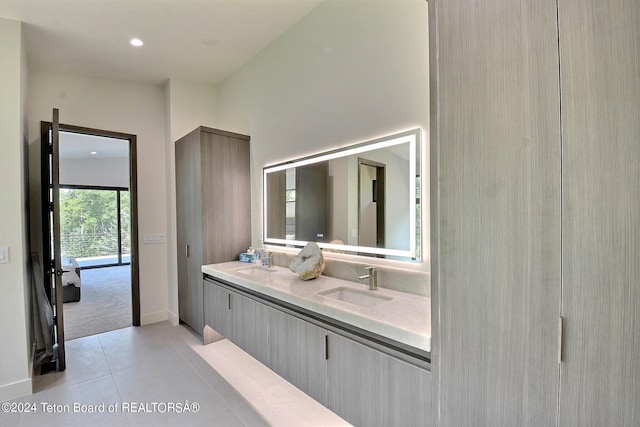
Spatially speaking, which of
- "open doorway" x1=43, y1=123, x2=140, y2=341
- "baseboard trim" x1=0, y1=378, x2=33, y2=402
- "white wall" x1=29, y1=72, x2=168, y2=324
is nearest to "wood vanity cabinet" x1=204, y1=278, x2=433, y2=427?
"baseboard trim" x1=0, y1=378, x2=33, y2=402

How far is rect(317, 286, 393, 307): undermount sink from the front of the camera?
76.7 inches

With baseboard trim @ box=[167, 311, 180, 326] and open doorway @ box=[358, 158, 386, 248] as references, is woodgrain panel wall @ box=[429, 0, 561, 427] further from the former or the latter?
baseboard trim @ box=[167, 311, 180, 326]

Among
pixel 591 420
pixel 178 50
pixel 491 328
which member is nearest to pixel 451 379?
pixel 491 328

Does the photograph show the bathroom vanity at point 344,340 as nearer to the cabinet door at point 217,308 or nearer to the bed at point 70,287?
the cabinet door at point 217,308

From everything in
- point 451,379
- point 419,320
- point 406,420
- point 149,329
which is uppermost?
point 419,320

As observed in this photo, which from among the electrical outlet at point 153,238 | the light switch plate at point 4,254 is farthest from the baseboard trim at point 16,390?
the electrical outlet at point 153,238

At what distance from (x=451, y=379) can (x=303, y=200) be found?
2.00 metres

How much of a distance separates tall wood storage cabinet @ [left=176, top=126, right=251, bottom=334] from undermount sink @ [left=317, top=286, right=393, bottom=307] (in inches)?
65.1

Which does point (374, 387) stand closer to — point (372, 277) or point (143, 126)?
point (372, 277)

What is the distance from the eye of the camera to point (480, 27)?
1.04 meters

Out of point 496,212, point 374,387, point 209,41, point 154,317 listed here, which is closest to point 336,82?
point 209,41

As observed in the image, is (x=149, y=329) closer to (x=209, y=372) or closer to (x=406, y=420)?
(x=209, y=372)

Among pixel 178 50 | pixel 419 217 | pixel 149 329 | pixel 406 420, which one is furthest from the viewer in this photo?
pixel 149 329

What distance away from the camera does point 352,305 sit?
1671mm
